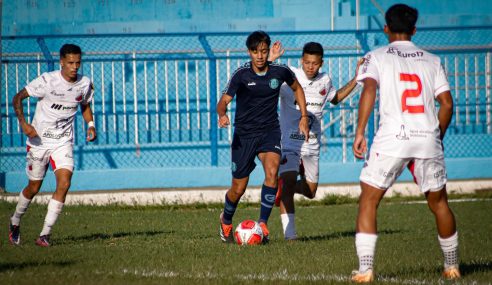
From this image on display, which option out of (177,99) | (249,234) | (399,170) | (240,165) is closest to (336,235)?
(249,234)

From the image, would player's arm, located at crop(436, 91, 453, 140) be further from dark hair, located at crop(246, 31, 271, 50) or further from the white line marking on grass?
dark hair, located at crop(246, 31, 271, 50)

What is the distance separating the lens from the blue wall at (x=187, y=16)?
2234cm

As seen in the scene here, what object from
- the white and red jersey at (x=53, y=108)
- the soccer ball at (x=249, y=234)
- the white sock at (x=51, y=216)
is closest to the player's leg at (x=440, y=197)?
the soccer ball at (x=249, y=234)

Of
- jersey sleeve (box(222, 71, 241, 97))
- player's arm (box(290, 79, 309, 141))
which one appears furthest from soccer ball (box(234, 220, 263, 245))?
jersey sleeve (box(222, 71, 241, 97))

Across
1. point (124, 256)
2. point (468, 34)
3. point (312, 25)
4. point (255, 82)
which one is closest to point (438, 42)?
point (468, 34)

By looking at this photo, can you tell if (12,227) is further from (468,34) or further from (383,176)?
(468,34)

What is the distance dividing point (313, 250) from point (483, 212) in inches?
207

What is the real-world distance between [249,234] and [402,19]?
11.8ft

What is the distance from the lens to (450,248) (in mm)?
7375

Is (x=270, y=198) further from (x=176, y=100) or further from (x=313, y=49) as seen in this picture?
(x=176, y=100)

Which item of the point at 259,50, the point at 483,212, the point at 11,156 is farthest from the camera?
the point at 11,156

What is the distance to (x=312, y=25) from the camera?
73.6ft

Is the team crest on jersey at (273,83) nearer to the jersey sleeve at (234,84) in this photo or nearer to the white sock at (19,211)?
the jersey sleeve at (234,84)

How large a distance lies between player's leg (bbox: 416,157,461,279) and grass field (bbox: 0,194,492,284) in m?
0.22
